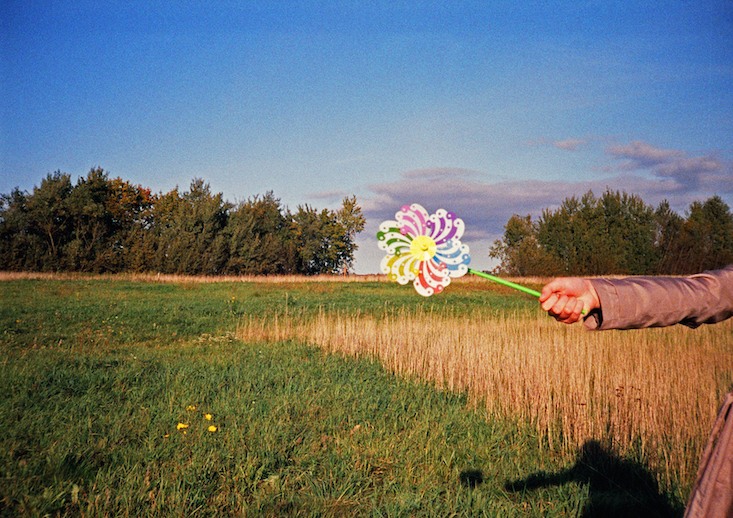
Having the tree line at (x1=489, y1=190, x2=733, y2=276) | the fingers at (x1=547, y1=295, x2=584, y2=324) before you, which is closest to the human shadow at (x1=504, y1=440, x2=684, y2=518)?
the fingers at (x1=547, y1=295, x2=584, y2=324)

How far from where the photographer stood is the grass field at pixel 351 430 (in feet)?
10.7

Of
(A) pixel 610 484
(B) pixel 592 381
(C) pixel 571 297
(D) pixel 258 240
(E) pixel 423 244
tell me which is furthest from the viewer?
(D) pixel 258 240

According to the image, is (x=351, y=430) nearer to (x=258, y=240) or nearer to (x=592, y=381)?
(x=592, y=381)

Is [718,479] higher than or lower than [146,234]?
lower

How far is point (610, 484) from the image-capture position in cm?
376

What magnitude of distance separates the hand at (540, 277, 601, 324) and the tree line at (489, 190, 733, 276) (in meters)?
39.4

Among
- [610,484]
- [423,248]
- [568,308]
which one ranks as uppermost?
[423,248]

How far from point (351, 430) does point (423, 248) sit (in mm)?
2637

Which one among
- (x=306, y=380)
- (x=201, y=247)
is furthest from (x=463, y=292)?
(x=201, y=247)

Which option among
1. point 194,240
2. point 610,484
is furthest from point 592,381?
point 194,240

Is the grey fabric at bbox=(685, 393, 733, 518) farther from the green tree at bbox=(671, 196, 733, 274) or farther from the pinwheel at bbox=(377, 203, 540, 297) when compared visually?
the green tree at bbox=(671, 196, 733, 274)

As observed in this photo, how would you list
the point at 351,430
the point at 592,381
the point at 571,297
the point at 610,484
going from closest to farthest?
1. the point at 571,297
2. the point at 610,484
3. the point at 351,430
4. the point at 592,381

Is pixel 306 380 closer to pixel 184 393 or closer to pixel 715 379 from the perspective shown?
pixel 184 393

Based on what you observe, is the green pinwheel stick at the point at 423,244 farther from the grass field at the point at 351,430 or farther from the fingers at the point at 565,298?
the grass field at the point at 351,430
